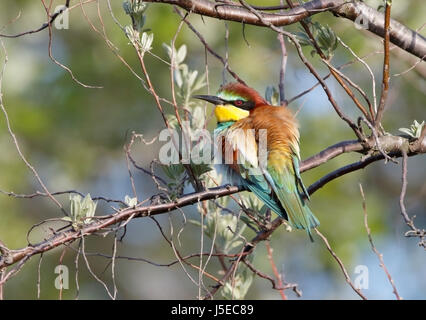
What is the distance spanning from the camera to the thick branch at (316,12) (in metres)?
2.17

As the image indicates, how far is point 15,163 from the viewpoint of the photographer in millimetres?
4875

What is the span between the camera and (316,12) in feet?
7.32

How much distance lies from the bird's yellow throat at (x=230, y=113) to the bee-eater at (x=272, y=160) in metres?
0.13

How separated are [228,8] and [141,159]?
10.7ft

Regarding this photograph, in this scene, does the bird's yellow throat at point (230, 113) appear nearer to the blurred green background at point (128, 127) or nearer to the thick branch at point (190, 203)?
the thick branch at point (190, 203)

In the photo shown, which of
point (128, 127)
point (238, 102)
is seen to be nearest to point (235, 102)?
point (238, 102)

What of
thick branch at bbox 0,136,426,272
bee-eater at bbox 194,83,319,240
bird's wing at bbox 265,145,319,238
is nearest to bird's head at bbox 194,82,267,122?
bee-eater at bbox 194,83,319,240

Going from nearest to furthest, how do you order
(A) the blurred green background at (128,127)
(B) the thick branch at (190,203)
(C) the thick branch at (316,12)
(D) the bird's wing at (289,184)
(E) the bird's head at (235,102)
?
(B) the thick branch at (190,203) < (C) the thick branch at (316,12) < (D) the bird's wing at (289,184) < (E) the bird's head at (235,102) < (A) the blurred green background at (128,127)

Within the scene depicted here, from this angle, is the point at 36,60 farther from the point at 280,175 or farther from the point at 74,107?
the point at 280,175

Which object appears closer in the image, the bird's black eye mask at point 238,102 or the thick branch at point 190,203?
the thick branch at point 190,203

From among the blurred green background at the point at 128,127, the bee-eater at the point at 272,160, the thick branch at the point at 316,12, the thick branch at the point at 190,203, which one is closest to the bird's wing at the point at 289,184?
the bee-eater at the point at 272,160

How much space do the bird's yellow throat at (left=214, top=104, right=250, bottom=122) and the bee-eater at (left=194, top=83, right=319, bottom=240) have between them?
127 mm

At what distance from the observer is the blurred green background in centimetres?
459

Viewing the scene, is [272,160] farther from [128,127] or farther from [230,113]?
[128,127]
